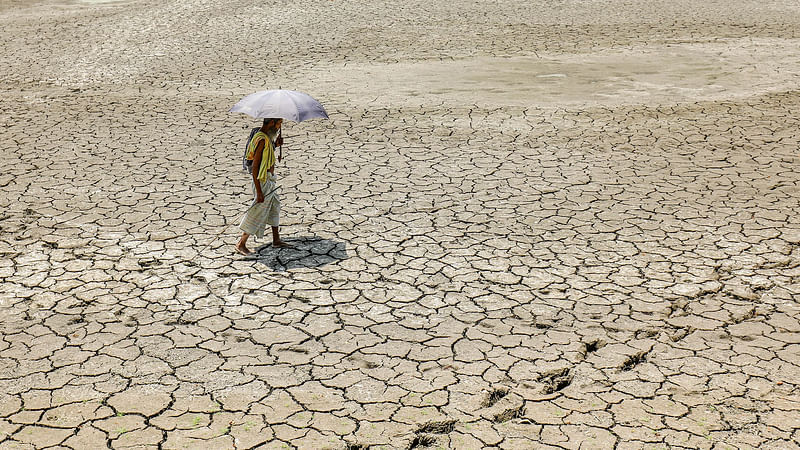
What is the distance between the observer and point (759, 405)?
16.9 feet

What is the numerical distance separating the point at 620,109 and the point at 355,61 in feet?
17.8

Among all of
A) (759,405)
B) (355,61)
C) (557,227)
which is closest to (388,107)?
(355,61)

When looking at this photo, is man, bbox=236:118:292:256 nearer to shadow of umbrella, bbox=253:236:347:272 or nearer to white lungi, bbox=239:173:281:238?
white lungi, bbox=239:173:281:238

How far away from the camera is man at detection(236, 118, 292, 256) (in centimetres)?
727

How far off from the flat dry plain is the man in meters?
0.23

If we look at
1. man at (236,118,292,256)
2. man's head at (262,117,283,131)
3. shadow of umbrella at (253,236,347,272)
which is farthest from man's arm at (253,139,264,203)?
shadow of umbrella at (253,236,347,272)

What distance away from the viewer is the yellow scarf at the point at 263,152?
286 inches

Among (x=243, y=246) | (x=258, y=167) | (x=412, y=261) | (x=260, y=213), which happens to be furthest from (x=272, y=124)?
(x=412, y=261)

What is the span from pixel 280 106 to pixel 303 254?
134 cm

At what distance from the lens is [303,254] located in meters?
7.44

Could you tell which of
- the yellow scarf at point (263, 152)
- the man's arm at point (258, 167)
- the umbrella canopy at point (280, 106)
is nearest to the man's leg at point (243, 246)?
the man's arm at point (258, 167)

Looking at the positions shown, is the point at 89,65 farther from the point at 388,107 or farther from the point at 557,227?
the point at 557,227

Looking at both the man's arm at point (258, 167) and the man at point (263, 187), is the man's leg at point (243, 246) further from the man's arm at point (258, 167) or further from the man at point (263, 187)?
the man's arm at point (258, 167)

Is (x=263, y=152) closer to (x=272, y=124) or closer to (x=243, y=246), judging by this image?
(x=272, y=124)
